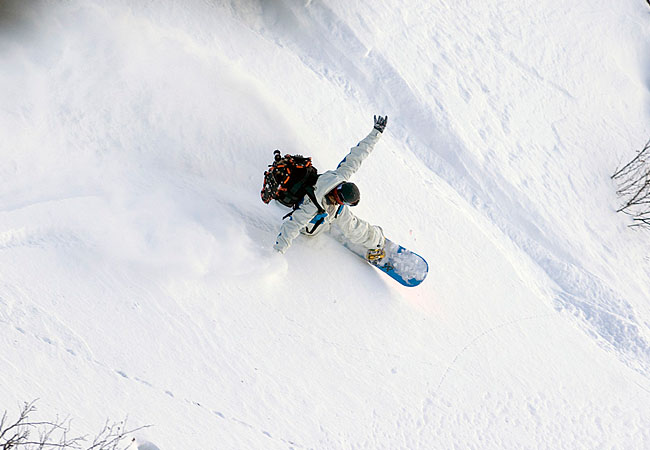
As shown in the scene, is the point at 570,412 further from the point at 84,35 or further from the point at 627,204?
the point at 84,35

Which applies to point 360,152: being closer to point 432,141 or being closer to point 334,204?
point 334,204

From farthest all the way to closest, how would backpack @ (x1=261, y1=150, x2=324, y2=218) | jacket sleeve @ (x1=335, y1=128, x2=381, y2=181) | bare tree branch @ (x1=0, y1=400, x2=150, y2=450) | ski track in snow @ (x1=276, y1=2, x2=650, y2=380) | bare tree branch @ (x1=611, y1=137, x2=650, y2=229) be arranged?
bare tree branch @ (x1=611, y1=137, x2=650, y2=229) → ski track in snow @ (x1=276, y1=2, x2=650, y2=380) → jacket sleeve @ (x1=335, y1=128, x2=381, y2=181) → backpack @ (x1=261, y1=150, x2=324, y2=218) → bare tree branch @ (x1=0, y1=400, x2=150, y2=450)

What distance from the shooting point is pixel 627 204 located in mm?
6988

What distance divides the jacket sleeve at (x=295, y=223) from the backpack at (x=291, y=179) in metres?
0.07

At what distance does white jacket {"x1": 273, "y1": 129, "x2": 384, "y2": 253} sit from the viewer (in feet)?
15.2

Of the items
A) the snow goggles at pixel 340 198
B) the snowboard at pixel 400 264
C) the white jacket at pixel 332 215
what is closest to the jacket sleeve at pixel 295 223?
the white jacket at pixel 332 215

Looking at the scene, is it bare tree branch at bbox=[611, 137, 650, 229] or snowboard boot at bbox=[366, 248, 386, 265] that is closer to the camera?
snowboard boot at bbox=[366, 248, 386, 265]

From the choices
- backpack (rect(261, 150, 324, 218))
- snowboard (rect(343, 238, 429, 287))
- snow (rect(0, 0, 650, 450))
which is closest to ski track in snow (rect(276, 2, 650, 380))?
snow (rect(0, 0, 650, 450))

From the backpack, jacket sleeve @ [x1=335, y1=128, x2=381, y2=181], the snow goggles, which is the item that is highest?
jacket sleeve @ [x1=335, y1=128, x2=381, y2=181]

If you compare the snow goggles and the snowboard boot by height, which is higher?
the snow goggles

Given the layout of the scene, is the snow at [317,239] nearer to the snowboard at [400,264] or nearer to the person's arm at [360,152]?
the snowboard at [400,264]

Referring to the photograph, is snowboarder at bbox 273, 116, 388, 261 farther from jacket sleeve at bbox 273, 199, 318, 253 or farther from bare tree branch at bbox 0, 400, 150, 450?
bare tree branch at bbox 0, 400, 150, 450

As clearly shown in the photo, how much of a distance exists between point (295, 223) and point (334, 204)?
0.41 metres

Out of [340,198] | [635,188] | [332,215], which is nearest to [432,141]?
[332,215]
